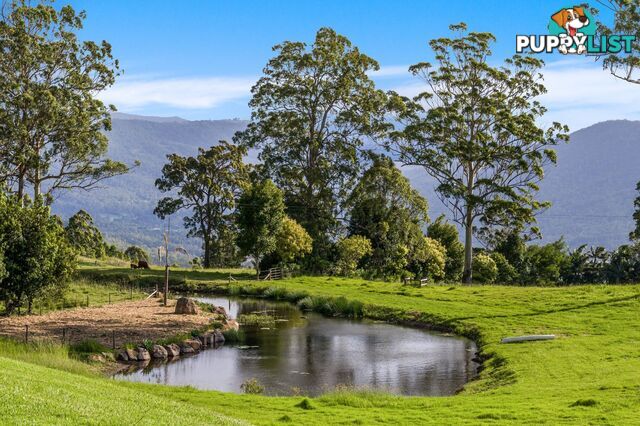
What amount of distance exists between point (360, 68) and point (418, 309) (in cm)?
4361

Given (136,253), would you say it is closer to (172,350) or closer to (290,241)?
(290,241)

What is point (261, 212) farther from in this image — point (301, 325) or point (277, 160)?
point (301, 325)

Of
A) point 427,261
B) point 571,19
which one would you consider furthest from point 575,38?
point 427,261

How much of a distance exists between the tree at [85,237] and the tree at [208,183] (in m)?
7.96

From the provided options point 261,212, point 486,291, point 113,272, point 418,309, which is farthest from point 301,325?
point 113,272

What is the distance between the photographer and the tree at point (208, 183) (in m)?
94.7

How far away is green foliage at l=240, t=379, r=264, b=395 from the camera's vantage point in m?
30.5

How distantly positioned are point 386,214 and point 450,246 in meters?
10.6

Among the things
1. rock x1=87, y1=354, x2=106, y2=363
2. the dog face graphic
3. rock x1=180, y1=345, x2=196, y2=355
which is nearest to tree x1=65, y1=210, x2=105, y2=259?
rock x1=180, y1=345, x2=196, y2=355

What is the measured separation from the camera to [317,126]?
90.8 meters

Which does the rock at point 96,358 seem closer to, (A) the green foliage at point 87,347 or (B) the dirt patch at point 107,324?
(A) the green foliage at point 87,347

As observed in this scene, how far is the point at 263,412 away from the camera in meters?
23.4

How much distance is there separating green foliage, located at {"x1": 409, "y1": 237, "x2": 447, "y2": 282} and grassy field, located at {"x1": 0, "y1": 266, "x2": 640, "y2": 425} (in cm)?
2258

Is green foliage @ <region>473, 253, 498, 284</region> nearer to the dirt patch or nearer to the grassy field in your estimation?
the grassy field
